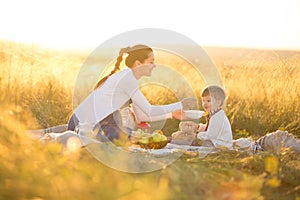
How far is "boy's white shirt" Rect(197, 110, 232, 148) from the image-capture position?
5.68 metres

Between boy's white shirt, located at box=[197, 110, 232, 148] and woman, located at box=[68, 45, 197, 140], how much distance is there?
0.49 metres

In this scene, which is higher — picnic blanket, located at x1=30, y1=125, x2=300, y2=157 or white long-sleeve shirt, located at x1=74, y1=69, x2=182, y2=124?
white long-sleeve shirt, located at x1=74, y1=69, x2=182, y2=124

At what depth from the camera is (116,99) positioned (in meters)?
5.20

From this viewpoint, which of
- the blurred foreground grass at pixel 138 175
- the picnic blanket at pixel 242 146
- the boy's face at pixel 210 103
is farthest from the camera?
the boy's face at pixel 210 103

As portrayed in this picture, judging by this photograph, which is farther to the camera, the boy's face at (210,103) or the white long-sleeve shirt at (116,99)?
the boy's face at (210,103)

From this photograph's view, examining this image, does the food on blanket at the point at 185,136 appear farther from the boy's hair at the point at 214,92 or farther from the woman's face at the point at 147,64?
the woman's face at the point at 147,64

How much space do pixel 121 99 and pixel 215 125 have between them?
3.54ft

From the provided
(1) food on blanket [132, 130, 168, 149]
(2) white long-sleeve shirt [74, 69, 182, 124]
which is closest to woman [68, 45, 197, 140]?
(2) white long-sleeve shirt [74, 69, 182, 124]

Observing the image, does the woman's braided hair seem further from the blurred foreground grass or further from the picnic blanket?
the blurred foreground grass

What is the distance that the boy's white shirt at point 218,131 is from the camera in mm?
5684

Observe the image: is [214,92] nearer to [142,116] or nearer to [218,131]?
[218,131]

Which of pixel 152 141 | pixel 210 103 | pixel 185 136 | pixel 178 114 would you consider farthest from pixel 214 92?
pixel 152 141

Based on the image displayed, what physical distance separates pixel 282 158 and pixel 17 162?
2552 millimetres

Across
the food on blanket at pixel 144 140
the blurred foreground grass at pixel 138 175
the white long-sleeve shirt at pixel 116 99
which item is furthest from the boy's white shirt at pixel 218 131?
the food on blanket at pixel 144 140
